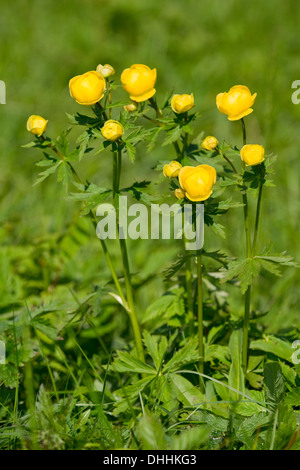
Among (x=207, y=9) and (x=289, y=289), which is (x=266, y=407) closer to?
(x=289, y=289)

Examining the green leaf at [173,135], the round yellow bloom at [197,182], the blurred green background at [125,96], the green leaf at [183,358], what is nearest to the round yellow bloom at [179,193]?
the round yellow bloom at [197,182]

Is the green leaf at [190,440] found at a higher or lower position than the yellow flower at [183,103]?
lower

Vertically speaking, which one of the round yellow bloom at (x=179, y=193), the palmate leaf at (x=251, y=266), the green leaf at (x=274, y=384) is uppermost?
the round yellow bloom at (x=179, y=193)

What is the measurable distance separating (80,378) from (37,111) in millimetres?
2114

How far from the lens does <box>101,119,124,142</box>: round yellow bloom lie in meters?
1.22

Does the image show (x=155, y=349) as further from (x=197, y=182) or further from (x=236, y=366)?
(x=197, y=182)

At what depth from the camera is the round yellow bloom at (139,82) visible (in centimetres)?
126

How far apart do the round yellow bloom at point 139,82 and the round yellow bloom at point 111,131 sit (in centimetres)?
10

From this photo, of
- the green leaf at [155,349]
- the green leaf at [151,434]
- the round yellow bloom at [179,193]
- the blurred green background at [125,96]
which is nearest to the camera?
the green leaf at [151,434]

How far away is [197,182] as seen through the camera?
117cm

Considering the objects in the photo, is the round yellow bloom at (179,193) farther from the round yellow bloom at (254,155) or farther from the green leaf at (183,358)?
the green leaf at (183,358)

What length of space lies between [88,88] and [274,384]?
0.86 meters

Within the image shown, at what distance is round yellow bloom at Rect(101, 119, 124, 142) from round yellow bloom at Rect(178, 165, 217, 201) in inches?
Answer: 7.0
